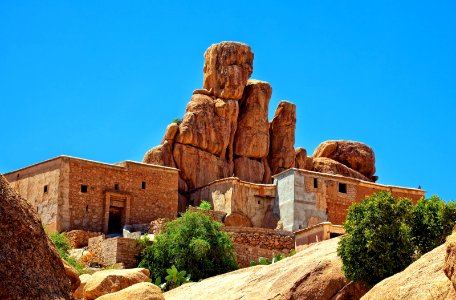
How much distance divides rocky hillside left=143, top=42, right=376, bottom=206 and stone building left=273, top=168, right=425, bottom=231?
8871 millimetres

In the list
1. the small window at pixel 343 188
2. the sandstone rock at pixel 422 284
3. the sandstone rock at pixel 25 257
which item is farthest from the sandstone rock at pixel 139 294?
the small window at pixel 343 188

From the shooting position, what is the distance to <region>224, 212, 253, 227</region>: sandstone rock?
46.6 meters

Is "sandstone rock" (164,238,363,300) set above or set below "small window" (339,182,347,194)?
below

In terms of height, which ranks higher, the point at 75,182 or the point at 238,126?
the point at 238,126

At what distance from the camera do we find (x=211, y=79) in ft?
194

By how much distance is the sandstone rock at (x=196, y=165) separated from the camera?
2141 inches

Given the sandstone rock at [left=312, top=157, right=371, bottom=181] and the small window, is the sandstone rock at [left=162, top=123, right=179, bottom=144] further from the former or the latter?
the small window

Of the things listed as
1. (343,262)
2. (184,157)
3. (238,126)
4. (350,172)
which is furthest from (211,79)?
(343,262)

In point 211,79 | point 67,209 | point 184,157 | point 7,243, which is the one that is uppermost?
point 211,79

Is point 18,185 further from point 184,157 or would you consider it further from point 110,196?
point 184,157

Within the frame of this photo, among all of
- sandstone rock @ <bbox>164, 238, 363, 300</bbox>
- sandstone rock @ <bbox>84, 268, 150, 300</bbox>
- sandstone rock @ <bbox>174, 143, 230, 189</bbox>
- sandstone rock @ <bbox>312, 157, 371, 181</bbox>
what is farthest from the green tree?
sandstone rock @ <bbox>312, 157, 371, 181</bbox>

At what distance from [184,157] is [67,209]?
1318 centimetres

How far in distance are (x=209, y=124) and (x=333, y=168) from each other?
1114 cm

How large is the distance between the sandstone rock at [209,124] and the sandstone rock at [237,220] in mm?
9525
